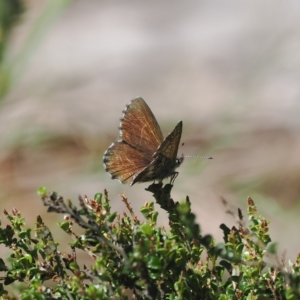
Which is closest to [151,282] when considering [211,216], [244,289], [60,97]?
[244,289]

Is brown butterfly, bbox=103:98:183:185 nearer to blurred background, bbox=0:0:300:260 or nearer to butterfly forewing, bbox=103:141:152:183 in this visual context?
butterfly forewing, bbox=103:141:152:183

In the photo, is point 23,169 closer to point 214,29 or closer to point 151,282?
point 214,29

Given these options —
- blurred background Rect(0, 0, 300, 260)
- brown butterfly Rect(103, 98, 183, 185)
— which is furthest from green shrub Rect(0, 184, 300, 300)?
blurred background Rect(0, 0, 300, 260)

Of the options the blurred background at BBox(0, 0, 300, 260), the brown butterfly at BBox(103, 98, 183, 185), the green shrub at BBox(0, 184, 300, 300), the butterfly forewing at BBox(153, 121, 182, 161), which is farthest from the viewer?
the blurred background at BBox(0, 0, 300, 260)

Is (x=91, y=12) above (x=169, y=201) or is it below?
above

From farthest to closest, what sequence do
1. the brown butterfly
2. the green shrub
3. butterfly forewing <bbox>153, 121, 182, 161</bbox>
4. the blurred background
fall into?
the blurred background → the brown butterfly → butterfly forewing <bbox>153, 121, 182, 161</bbox> → the green shrub
